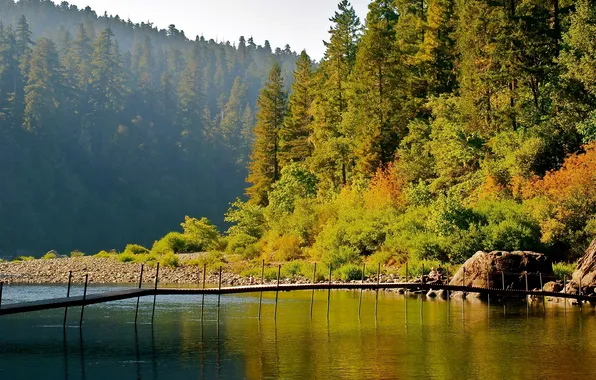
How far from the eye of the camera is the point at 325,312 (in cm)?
3114

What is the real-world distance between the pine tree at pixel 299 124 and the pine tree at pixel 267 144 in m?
1.86

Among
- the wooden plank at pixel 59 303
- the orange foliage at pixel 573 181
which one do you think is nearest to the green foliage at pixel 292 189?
the orange foliage at pixel 573 181

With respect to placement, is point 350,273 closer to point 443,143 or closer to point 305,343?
point 443,143

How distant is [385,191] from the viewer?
51.3 m

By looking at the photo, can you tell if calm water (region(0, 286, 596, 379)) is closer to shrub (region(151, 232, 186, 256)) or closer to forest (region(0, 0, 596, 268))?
forest (region(0, 0, 596, 268))

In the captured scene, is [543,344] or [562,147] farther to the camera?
[562,147]

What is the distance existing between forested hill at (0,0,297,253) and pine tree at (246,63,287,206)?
45225 mm

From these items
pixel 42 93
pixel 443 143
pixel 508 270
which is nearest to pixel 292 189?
pixel 443 143

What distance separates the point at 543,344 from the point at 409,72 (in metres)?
39.3

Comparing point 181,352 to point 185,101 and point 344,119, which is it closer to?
point 344,119

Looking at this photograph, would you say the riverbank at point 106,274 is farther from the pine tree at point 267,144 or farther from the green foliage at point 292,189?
the pine tree at point 267,144

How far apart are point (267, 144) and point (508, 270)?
1798 inches

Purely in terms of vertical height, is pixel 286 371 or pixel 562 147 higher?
pixel 562 147

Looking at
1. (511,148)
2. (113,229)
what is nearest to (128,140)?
(113,229)
